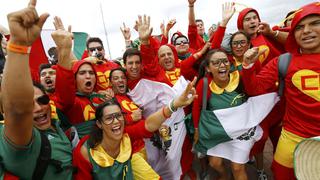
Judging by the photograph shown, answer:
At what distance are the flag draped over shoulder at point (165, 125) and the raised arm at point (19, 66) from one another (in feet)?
7.89

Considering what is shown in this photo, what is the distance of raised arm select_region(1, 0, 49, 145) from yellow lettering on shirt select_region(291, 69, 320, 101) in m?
2.17

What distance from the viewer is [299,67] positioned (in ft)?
7.79

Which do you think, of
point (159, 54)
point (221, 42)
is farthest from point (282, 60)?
point (159, 54)

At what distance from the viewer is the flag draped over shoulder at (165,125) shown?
11.6 feet

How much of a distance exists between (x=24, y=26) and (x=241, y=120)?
98.1 inches

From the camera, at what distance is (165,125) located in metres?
3.56

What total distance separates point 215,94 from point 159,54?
1.34m

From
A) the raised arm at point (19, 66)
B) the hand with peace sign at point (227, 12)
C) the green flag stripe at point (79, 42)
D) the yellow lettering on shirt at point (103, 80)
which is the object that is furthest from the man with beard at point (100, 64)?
the green flag stripe at point (79, 42)

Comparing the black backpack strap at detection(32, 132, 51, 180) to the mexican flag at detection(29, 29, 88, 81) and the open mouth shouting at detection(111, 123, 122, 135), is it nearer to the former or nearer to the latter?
the open mouth shouting at detection(111, 123, 122, 135)

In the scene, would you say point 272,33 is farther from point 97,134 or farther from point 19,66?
point 19,66

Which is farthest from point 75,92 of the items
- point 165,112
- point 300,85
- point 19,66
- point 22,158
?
point 300,85

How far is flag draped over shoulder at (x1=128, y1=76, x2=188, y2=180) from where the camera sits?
3537 millimetres

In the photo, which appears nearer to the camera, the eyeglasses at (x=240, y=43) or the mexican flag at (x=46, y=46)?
the eyeglasses at (x=240, y=43)

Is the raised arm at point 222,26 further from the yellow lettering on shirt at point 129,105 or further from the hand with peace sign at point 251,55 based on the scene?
the yellow lettering on shirt at point 129,105
